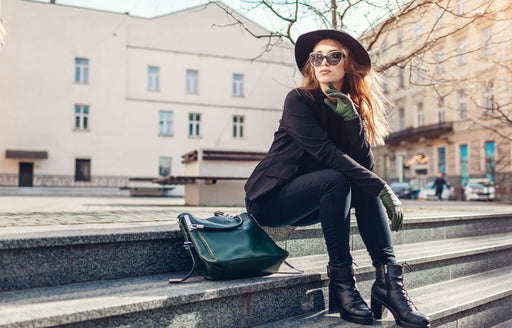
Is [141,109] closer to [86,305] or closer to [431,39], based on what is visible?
[431,39]

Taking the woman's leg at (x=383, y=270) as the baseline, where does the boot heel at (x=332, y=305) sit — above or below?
below

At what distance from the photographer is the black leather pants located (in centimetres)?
227

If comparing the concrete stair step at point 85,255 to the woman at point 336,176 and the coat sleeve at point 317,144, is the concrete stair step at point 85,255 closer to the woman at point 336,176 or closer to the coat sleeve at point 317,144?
the woman at point 336,176

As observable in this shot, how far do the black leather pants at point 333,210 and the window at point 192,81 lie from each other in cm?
2478

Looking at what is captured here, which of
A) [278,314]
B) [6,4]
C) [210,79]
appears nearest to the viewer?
[278,314]

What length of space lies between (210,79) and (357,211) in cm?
2526

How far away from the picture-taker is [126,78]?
24.9 metres

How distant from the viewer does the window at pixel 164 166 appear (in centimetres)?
2548

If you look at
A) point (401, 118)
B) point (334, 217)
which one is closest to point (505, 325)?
point (334, 217)

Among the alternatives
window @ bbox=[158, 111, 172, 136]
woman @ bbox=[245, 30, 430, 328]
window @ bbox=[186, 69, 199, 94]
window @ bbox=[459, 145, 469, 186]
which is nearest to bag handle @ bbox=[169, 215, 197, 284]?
woman @ bbox=[245, 30, 430, 328]

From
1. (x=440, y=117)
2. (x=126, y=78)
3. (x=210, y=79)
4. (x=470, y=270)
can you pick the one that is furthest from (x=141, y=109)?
(x=470, y=270)

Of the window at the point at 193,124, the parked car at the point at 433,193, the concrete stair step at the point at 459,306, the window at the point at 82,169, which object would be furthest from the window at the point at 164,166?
the concrete stair step at the point at 459,306

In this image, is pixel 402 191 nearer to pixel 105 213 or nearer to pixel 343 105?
pixel 105 213

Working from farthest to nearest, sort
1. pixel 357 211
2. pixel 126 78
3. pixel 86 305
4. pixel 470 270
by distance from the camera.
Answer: pixel 126 78
pixel 470 270
pixel 357 211
pixel 86 305
